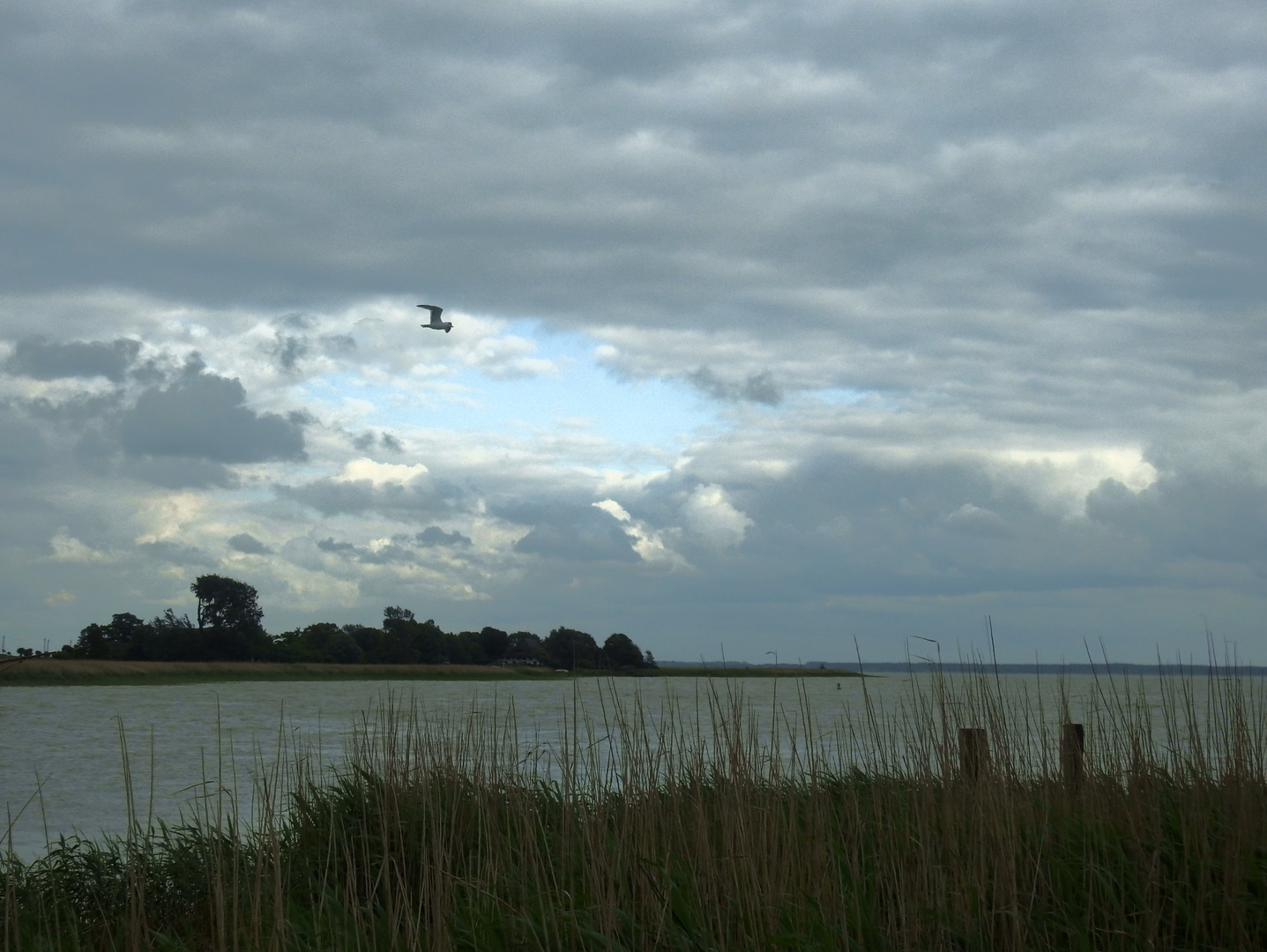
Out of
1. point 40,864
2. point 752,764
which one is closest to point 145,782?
point 40,864

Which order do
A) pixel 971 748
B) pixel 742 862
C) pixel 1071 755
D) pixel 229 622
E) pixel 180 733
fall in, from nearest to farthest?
pixel 742 862 < pixel 971 748 < pixel 1071 755 < pixel 180 733 < pixel 229 622

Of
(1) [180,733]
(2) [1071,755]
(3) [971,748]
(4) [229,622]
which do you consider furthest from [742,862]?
(4) [229,622]

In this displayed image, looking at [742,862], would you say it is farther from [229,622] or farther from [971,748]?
[229,622]

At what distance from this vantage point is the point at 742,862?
4.95 meters

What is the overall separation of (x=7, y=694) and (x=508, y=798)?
47.6 m

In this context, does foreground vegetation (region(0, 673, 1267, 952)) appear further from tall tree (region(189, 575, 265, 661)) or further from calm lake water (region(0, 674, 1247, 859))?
tall tree (region(189, 575, 265, 661))

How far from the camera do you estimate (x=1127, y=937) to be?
4.93 metres

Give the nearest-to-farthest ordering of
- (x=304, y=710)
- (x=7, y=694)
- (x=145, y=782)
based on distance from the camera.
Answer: (x=145, y=782)
(x=304, y=710)
(x=7, y=694)

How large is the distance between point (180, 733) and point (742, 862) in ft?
82.6

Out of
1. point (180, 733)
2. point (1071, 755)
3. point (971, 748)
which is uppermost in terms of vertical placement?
point (971, 748)

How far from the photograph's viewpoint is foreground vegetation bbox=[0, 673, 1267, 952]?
4.81 meters

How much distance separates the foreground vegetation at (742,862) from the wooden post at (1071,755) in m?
0.02

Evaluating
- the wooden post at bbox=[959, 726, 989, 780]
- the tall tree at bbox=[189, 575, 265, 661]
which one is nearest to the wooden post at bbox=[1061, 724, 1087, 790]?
the wooden post at bbox=[959, 726, 989, 780]

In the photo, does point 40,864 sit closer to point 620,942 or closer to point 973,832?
point 620,942
